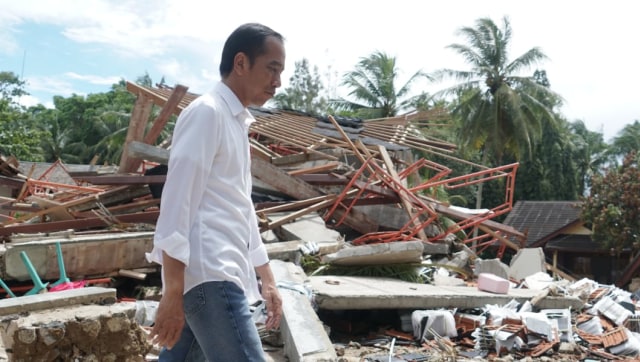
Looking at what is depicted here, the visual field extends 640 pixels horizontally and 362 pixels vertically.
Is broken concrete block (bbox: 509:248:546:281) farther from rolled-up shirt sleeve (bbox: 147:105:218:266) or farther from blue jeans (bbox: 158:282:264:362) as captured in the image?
rolled-up shirt sleeve (bbox: 147:105:218:266)

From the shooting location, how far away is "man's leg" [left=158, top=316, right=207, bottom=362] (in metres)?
2.04

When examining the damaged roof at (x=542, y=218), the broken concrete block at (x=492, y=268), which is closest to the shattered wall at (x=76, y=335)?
the broken concrete block at (x=492, y=268)

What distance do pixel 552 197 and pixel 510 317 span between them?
31.0 m

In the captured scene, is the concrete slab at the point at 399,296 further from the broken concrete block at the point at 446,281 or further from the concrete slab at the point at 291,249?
the concrete slab at the point at 291,249

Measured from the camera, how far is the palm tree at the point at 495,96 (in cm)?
2870

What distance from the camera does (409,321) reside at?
4.94 metres

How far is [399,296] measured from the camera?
485 cm

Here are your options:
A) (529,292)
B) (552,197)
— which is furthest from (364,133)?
(552,197)

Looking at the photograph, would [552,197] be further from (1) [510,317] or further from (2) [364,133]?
(1) [510,317]

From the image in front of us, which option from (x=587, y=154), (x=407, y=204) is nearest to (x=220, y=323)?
(x=407, y=204)

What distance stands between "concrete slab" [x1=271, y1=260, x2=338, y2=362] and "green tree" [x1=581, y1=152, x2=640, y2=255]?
745 inches

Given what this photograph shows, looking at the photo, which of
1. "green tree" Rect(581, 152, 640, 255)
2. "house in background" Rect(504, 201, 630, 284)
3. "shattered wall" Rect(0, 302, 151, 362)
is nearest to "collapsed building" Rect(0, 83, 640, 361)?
"shattered wall" Rect(0, 302, 151, 362)

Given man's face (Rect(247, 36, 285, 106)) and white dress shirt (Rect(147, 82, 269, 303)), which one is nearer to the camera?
white dress shirt (Rect(147, 82, 269, 303))

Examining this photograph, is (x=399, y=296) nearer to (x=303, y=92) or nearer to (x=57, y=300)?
(x=57, y=300)
